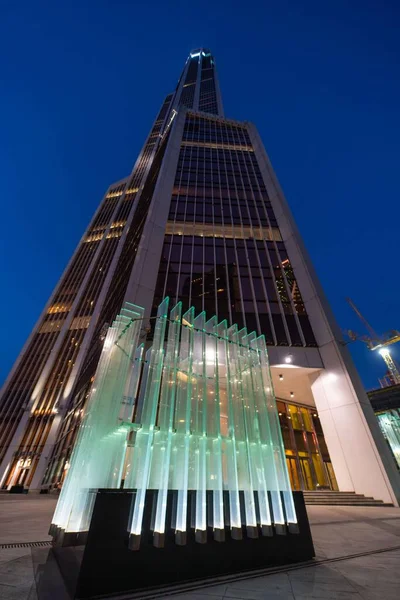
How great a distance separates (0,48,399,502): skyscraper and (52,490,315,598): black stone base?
3978mm

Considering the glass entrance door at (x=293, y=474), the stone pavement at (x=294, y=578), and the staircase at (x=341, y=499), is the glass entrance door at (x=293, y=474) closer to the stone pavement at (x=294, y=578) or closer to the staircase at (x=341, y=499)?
the staircase at (x=341, y=499)

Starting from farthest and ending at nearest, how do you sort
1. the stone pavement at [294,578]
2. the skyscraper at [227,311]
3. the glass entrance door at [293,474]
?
the glass entrance door at [293,474] → the skyscraper at [227,311] → the stone pavement at [294,578]

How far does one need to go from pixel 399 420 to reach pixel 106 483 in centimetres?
2241

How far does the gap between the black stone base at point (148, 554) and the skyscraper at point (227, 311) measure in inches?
157

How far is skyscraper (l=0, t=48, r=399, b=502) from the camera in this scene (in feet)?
45.4

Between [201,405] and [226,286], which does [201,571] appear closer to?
[201,405]

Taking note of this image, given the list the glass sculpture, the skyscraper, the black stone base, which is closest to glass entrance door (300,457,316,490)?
the skyscraper

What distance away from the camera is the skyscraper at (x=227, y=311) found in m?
13.8

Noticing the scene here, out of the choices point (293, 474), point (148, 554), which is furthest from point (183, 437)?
point (293, 474)

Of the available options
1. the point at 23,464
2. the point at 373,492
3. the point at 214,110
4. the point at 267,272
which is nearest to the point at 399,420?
the point at 373,492

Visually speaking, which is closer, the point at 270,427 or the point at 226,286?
the point at 270,427

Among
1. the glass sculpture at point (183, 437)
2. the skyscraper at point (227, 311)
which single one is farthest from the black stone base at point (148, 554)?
the skyscraper at point (227, 311)

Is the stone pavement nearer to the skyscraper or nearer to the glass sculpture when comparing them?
the glass sculpture

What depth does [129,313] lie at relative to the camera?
5.93m
